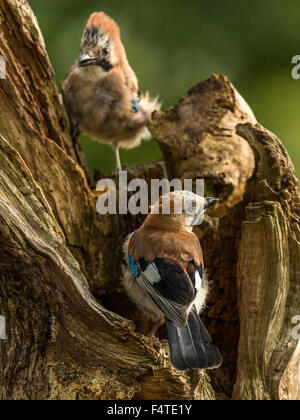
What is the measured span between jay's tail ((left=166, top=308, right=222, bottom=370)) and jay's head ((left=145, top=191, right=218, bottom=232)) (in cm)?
77

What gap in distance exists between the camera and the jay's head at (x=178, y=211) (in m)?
3.91

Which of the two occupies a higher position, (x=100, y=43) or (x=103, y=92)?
(x=100, y=43)

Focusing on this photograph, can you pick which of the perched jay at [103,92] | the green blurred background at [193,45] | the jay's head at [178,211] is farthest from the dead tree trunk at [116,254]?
the green blurred background at [193,45]

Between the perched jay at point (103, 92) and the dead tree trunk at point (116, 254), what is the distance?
0.55 m

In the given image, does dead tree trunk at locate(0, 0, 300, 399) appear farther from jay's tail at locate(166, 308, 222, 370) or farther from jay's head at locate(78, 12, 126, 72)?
jay's head at locate(78, 12, 126, 72)

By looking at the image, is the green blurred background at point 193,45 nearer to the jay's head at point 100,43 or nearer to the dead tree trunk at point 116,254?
the jay's head at point 100,43

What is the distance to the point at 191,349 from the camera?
3.11 m

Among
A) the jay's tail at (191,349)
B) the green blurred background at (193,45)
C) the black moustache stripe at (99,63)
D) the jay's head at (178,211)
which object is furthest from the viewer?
the green blurred background at (193,45)

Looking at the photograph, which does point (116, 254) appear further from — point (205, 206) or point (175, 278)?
point (175, 278)

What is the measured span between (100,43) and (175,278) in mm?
2359

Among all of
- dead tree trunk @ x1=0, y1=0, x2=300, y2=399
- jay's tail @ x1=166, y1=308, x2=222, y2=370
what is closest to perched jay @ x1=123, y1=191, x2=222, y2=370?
jay's tail @ x1=166, y1=308, x2=222, y2=370

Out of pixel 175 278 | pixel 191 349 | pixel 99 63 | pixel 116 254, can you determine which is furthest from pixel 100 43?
pixel 191 349
